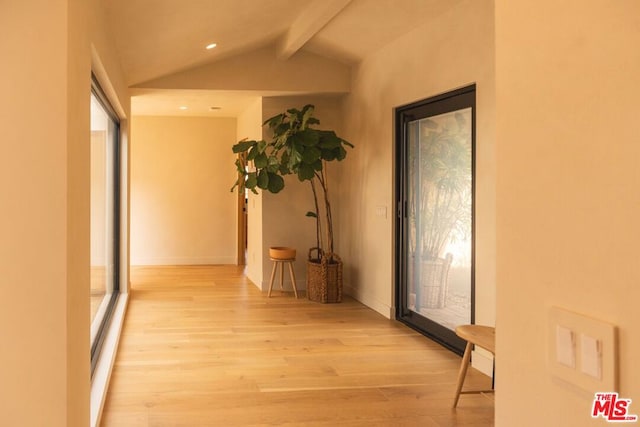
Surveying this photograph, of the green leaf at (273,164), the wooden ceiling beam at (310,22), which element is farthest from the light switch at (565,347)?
the green leaf at (273,164)

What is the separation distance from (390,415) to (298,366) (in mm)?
1097

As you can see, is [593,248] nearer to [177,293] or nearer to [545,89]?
[545,89]

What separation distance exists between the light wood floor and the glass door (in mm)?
286

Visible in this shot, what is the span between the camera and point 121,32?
4418 mm

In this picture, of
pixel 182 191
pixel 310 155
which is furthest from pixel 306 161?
pixel 182 191

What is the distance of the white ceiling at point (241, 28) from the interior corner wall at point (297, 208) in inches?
28.7

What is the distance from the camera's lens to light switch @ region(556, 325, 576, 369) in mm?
906

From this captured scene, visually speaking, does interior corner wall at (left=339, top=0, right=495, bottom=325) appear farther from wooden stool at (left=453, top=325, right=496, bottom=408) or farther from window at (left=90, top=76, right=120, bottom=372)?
window at (left=90, top=76, right=120, bottom=372)

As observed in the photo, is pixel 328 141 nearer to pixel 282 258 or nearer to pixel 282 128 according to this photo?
pixel 282 128

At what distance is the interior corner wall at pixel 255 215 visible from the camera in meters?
7.71

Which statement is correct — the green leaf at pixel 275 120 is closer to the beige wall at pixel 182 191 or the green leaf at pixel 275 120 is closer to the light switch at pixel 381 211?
the light switch at pixel 381 211

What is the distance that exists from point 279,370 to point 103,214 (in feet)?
7.16

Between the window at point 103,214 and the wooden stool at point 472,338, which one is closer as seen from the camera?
the wooden stool at point 472,338

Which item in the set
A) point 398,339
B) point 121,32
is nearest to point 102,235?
point 121,32
